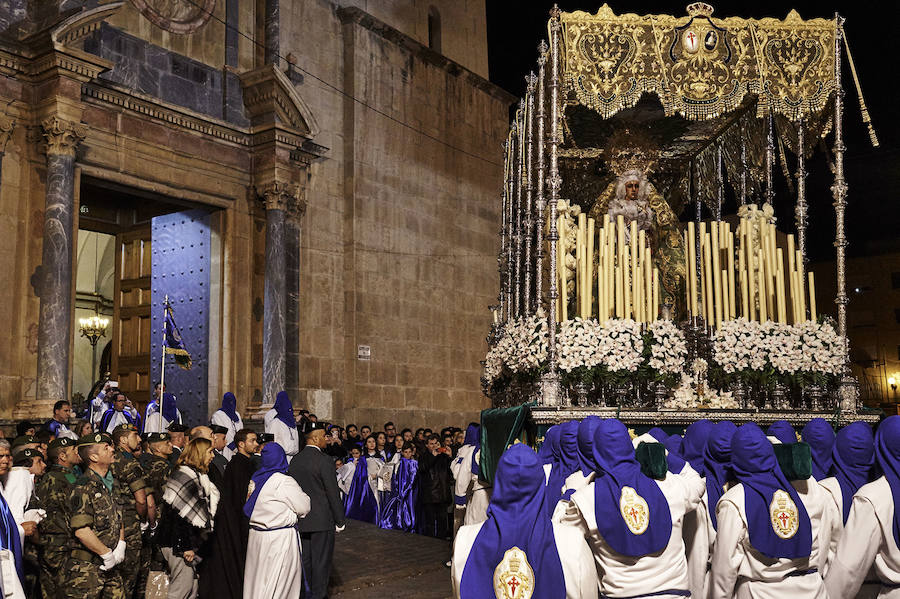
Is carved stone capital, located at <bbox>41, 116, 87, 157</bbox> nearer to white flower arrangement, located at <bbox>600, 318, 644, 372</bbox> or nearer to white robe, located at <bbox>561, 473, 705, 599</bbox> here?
white flower arrangement, located at <bbox>600, 318, 644, 372</bbox>

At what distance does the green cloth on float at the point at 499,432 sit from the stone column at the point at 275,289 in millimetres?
7852

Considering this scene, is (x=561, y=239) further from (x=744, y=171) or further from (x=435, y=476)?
(x=435, y=476)

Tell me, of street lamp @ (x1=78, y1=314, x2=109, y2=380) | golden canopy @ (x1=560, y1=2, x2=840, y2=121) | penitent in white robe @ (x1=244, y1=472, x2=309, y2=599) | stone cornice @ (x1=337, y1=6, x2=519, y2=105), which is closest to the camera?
penitent in white robe @ (x1=244, y1=472, x2=309, y2=599)

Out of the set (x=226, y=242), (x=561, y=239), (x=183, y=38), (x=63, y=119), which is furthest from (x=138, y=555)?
(x=183, y=38)

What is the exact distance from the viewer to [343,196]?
1827cm

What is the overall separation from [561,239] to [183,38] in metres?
9.10

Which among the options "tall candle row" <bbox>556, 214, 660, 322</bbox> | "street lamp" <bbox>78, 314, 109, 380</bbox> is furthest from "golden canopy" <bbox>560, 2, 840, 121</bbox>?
"street lamp" <bbox>78, 314, 109, 380</bbox>

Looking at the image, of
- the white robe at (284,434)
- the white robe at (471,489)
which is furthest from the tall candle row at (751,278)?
the white robe at (284,434)

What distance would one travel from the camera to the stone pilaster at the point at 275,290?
15.8 meters

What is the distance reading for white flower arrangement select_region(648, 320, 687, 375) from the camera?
884cm

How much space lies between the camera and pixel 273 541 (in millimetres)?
7582

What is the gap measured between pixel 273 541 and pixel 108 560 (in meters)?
1.59

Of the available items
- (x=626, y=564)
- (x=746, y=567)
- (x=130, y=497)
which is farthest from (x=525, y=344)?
(x=626, y=564)

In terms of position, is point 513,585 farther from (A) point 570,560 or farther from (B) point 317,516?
(B) point 317,516
